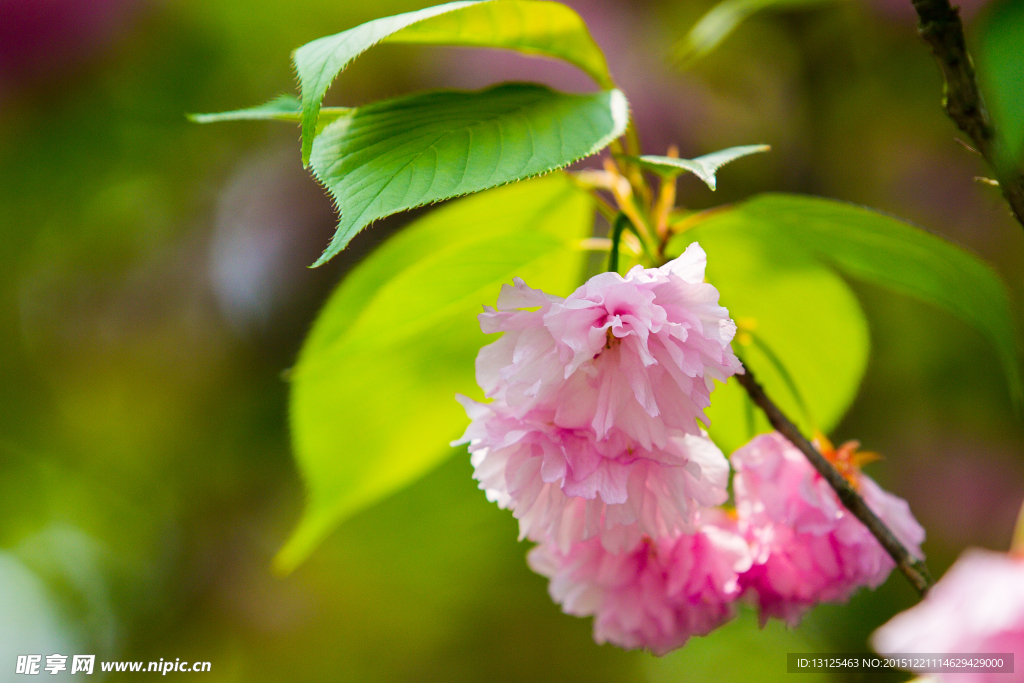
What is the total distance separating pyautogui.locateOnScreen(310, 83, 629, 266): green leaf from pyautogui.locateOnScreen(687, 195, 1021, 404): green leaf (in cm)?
18

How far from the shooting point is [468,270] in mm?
574


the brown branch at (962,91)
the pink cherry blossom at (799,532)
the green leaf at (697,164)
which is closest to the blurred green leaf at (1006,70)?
the brown branch at (962,91)

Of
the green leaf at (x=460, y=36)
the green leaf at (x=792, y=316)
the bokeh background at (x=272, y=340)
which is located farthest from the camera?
the bokeh background at (x=272, y=340)

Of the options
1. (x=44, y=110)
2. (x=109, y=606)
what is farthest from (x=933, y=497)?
(x=44, y=110)

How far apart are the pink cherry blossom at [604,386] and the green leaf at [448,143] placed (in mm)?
75

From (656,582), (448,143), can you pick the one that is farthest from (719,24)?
(656,582)

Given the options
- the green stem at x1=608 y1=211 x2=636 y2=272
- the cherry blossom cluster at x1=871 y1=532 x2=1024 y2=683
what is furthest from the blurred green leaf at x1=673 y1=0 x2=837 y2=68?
the cherry blossom cluster at x1=871 y1=532 x2=1024 y2=683

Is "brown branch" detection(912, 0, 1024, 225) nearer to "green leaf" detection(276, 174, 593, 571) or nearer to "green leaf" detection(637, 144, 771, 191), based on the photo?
"green leaf" detection(637, 144, 771, 191)

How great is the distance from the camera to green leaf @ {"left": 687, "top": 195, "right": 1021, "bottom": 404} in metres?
0.55

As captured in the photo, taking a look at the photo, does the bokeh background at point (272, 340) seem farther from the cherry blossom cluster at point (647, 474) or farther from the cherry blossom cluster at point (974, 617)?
the cherry blossom cluster at point (974, 617)

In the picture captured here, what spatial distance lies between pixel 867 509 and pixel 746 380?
4.9 inches

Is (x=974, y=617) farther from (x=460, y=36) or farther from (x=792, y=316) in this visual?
(x=460, y=36)

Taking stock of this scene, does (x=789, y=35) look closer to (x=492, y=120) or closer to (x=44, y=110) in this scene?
(x=492, y=120)

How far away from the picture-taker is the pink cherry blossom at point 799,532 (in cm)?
53
